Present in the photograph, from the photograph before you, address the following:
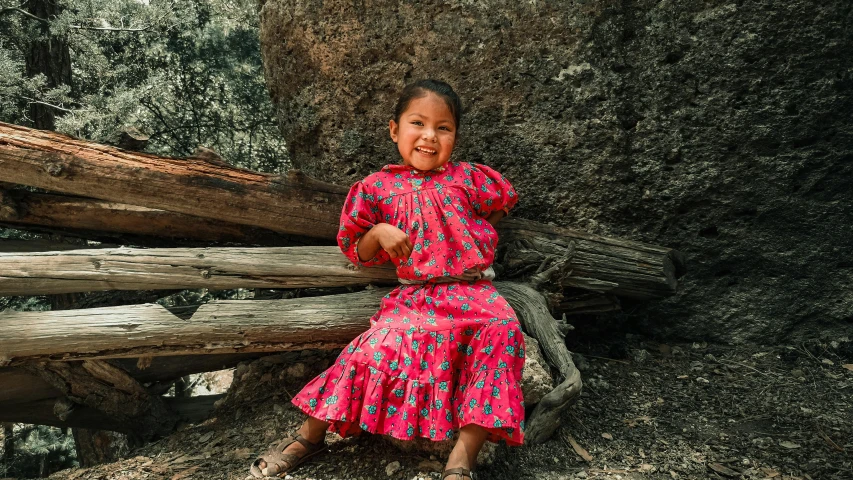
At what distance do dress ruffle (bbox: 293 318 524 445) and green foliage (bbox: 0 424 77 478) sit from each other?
5.78 meters

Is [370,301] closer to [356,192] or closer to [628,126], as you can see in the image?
[356,192]

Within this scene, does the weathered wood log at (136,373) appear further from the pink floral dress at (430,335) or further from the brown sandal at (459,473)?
Result: the brown sandal at (459,473)

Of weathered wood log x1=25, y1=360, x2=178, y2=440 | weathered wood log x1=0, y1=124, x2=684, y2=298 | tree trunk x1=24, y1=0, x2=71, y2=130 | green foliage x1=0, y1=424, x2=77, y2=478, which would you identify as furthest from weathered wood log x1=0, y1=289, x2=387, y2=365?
green foliage x1=0, y1=424, x2=77, y2=478

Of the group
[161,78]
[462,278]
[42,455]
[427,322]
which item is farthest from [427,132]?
[42,455]

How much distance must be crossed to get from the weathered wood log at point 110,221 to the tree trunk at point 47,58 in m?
1.73

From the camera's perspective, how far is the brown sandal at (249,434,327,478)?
112 inches

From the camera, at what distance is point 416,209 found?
10.3ft

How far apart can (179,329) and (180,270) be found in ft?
1.07

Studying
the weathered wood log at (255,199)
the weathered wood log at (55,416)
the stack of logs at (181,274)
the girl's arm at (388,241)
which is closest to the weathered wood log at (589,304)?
the stack of logs at (181,274)

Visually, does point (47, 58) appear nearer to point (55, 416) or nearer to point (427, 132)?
point (55, 416)

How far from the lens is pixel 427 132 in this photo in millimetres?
3135

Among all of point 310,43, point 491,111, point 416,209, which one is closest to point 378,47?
point 310,43

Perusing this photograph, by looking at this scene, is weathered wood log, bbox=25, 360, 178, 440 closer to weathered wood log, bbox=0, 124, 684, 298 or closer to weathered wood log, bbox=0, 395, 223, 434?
weathered wood log, bbox=0, 395, 223, 434

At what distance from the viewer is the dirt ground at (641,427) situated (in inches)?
115
